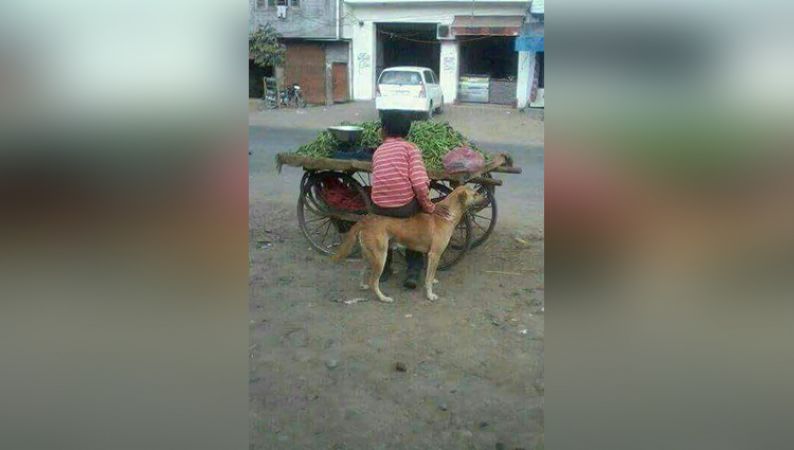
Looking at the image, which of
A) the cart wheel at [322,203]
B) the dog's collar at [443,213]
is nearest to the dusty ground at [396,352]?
the cart wheel at [322,203]

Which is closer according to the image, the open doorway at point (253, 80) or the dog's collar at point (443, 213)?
the open doorway at point (253, 80)

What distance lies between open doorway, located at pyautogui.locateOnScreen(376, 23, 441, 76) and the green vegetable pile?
32.9 ft

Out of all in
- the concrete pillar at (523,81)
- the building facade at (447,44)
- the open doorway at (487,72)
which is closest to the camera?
the building facade at (447,44)

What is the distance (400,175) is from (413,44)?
13477mm

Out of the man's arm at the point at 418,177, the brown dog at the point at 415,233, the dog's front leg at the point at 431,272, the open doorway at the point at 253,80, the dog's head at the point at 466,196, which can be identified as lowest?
the dog's front leg at the point at 431,272

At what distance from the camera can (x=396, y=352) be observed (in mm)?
3596

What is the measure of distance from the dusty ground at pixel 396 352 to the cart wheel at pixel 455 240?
0.11m

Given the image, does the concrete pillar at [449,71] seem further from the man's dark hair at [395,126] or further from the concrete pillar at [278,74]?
the man's dark hair at [395,126]

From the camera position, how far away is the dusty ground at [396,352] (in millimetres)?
2758

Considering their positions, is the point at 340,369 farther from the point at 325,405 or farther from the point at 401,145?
the point at 401,145
